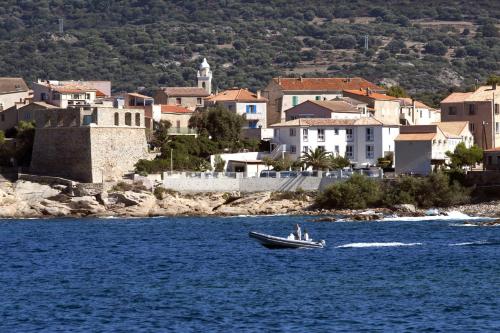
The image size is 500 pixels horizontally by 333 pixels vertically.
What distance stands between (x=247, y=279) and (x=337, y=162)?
43036mm

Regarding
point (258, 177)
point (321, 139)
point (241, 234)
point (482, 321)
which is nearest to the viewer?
point (482, 321)

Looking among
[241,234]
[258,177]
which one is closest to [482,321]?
[241,234]

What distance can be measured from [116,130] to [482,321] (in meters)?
57.3

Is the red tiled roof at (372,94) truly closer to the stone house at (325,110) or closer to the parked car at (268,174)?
the stone house at (325,110)

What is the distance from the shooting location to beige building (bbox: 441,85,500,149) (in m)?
110

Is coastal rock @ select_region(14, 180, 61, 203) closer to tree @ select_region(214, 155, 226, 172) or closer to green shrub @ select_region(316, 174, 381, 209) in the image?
tree @ select_region(214, 155, 226, 172)

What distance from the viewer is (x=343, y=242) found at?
7488 cm

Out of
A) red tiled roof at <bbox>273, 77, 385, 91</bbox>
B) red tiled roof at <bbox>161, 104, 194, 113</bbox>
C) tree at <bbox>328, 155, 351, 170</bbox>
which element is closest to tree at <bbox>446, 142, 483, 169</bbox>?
tree at <bbox>328, 155, 351, 170</bbox>

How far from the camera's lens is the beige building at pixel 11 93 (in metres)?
119

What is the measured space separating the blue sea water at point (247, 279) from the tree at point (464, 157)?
13165mm

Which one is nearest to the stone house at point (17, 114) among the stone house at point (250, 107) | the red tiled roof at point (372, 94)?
the stone house at point (250, 107)

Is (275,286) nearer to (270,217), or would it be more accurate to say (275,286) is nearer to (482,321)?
(482,321)

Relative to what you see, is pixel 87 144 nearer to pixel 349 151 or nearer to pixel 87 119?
pixel 87 119

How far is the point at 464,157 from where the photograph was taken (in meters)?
100
